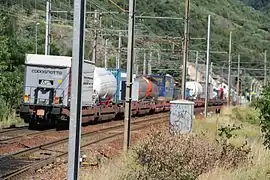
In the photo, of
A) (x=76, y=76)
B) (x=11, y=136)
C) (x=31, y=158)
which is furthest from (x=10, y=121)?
(x=76, y=76)

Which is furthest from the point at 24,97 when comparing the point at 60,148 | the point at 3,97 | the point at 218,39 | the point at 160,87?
the point at 218,39

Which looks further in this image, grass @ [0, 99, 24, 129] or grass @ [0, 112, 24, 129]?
grass @ [0, 99, 24, 129]

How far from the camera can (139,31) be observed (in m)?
59.8

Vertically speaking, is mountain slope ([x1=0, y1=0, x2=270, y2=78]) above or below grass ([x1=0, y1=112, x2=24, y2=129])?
above

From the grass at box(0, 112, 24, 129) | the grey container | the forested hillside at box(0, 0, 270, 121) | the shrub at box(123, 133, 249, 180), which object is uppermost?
the forested hillside at box(0, 0, 270, 121)

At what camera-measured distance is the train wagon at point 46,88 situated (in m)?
28.2

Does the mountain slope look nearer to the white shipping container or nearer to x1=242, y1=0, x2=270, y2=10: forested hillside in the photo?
the white shipping container

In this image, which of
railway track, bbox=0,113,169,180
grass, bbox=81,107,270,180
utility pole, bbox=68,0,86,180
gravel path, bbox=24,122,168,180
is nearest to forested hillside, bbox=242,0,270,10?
gravel path, bbox=24,122,168,180

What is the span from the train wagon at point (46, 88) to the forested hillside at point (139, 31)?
2408mm

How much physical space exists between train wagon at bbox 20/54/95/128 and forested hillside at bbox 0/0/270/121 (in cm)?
241

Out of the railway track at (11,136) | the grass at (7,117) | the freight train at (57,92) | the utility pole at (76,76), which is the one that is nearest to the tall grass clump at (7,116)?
the grass at (7,117)

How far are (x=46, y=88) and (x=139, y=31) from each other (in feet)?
104

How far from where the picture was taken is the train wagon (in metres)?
28.2

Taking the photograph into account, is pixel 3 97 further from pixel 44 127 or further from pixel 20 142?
pixel 20 142
